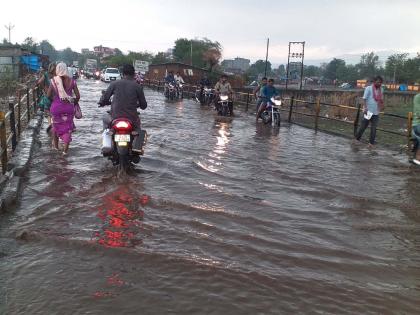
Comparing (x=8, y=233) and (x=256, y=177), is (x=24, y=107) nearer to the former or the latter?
(x=256, y=177)

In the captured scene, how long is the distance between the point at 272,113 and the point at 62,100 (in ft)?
29.2

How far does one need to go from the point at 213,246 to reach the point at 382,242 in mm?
1943

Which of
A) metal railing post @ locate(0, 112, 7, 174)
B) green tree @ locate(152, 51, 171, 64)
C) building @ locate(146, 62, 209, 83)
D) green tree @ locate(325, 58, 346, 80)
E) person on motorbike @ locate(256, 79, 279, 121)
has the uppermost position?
green tree @ locate(325, 58, 346, 80)

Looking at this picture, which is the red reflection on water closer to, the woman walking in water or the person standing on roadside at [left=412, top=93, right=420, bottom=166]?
the woman walking in water

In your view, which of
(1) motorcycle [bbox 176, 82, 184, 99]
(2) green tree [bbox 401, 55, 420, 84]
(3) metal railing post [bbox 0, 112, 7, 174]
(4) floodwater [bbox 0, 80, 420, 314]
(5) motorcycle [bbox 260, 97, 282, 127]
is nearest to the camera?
(4) floodwater [bbox 0, 80, 420, 314]

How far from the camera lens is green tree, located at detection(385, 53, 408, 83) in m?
Answer: 104

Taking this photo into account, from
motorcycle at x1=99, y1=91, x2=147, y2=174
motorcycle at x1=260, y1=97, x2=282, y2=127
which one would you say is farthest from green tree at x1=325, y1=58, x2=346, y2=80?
motorcycle at x1=99, y1=91, x2=147, y2=174

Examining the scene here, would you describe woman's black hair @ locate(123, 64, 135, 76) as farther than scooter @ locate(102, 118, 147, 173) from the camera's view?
Yes

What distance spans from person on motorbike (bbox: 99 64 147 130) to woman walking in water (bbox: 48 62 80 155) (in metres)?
1.12

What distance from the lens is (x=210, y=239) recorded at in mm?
4832

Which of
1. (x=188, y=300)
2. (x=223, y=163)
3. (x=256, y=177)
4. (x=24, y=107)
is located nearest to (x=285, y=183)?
(x=256, y=177)

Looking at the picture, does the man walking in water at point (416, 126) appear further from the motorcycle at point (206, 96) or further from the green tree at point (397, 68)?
the green tree at point (397, 68)

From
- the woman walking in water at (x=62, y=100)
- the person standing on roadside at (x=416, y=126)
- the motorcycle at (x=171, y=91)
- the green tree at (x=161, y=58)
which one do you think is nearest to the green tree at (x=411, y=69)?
the green tree at (x=161, y=58)

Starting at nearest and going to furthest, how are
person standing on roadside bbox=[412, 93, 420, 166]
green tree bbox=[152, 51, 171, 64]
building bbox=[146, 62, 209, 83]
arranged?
person standing on roadside bbox=[412, 93, 420, 166] < building bbox=[146, 62, 209, 83] < green tree bbox=[152, 51, 171, 64]
